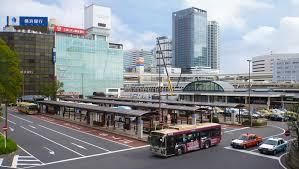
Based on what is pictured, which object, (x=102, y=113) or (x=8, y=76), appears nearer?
(x=8, y=76)

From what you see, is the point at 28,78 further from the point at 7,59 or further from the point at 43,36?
the point at 7,59

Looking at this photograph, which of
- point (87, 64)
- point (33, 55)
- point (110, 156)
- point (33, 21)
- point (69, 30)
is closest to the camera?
point (110, 156)

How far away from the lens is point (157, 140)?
31.1 m

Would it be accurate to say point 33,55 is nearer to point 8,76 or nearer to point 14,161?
point 8,76

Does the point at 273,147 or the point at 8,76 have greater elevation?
the point at 8,76

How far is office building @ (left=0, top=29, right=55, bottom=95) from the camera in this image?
121375 millimetres

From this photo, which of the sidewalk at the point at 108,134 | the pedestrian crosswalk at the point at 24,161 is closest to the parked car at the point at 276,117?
the sidewalk at the point at 108,134

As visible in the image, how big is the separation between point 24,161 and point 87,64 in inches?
4468

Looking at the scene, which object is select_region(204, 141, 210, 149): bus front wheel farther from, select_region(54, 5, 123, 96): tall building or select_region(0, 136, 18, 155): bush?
select_region(54, 5, 123, 96): tall building

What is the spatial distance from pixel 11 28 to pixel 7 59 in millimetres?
94759

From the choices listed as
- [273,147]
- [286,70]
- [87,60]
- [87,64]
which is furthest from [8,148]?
[286,70]

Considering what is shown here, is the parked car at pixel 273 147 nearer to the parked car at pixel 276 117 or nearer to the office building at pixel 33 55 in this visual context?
the parked car at pixel 276 117

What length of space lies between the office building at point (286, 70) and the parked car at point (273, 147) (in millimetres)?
145153

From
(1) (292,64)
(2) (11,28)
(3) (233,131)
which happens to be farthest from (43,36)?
(1) (292,64)
